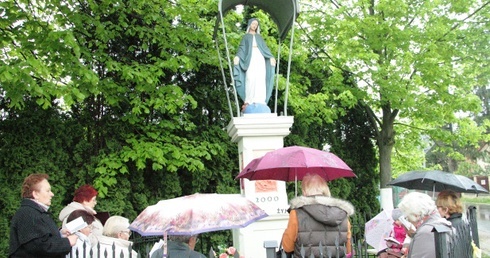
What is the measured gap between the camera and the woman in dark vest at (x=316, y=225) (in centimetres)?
382

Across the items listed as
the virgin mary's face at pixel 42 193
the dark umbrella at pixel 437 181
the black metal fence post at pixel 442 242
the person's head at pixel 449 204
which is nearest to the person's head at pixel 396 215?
the person's head at pixel 449 204

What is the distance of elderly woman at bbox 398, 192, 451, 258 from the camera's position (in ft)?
11.8

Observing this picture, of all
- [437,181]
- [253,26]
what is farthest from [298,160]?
[253,26]

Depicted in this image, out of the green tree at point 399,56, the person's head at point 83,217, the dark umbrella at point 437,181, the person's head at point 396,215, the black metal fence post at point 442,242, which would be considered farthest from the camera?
the green tree at point 399,56

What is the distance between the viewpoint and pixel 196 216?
10.6 ft

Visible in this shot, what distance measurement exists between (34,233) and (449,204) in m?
3.68

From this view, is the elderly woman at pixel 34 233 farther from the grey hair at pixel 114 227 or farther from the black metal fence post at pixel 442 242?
the black metal fence post at pixel 442 242

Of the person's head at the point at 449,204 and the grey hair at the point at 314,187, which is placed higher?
the grey hair at the point at 314,187

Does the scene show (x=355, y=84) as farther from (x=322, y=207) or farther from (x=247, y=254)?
(x=322, y=207)

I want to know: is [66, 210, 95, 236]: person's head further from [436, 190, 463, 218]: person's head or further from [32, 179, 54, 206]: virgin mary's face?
[436, 190, 463, 218]: person's head

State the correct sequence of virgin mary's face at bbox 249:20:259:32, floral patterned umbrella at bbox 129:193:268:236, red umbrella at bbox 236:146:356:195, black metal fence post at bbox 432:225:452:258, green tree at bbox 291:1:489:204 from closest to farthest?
1. black metal fence post at bbox 432:225:452:258
2. floral patterned umbrella at bbox 129:193:268:236
3. red umbrella at bbox 236:146:356:195
4. virgin mary's face at bbox 249:20:259:32
5. green tree at bbox 291:1:489:204

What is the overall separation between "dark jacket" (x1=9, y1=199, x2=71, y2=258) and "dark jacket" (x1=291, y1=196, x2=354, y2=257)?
184cm

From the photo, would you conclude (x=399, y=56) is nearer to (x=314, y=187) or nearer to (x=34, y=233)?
(x=314, y=187)

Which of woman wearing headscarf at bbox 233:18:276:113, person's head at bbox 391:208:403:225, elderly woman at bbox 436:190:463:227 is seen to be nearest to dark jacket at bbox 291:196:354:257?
elderly woman at bbox 436:190:463:227
